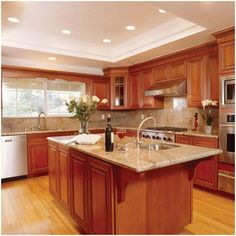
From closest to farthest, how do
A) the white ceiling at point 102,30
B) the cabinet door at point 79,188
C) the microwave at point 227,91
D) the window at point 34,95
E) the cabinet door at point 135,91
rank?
the cabinet door at point 79,188, the white ceiling at point 102,30, the microwave at point 227,91, the window at point 34,95, the cabinet door at point 135,91

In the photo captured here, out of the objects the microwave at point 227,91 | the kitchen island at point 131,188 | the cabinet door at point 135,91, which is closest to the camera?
the kitchen island at point 131,188

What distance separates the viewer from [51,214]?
2.69 m

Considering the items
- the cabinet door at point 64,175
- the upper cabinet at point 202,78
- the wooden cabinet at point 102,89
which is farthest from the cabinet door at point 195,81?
the cabinet door at point 64,175

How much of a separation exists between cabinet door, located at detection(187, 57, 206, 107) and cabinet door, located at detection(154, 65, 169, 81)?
0.54 meters

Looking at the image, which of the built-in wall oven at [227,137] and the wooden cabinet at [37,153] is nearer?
the built-in wall oven at [227,137]

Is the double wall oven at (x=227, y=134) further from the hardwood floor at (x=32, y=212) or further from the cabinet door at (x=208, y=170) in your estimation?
the hardwood floor at (x=32, y=212)

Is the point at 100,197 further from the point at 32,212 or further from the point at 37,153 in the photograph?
the point at 37,153

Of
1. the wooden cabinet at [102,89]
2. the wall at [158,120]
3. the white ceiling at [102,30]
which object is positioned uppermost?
the white ceiling at [102,30]

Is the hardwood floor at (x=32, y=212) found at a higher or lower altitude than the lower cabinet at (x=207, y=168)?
lower

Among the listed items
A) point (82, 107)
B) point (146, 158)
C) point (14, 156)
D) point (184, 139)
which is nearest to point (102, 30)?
point (82, 107)

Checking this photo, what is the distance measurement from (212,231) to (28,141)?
3.47m

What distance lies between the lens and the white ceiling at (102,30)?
8.79 ft

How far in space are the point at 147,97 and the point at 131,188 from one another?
130 inches

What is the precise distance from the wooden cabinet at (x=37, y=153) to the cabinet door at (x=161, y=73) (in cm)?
254
